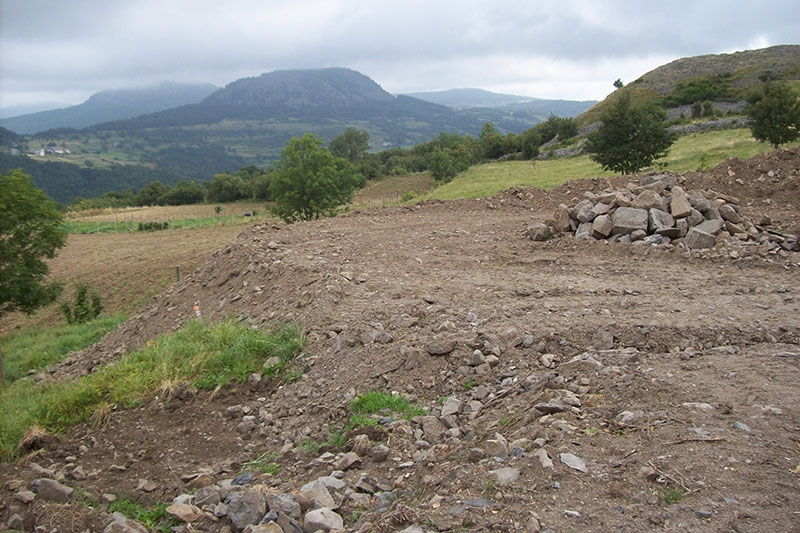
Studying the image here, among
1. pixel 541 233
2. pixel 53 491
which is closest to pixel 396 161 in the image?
pixel 541 233

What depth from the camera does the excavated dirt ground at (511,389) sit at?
11.9ft

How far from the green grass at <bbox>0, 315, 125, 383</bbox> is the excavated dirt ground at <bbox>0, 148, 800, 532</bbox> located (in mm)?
4751

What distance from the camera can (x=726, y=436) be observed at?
402 centimetres

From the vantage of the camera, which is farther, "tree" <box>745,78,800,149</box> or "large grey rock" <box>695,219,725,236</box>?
"tree" <box>745,78,800,149</box>

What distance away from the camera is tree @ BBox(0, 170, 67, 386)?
47.7 ft

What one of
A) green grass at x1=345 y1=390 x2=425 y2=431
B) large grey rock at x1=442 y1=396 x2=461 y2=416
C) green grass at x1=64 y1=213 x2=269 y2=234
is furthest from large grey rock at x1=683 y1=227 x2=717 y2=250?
green grass at x1=64 y1=213 x2=269 y2=234

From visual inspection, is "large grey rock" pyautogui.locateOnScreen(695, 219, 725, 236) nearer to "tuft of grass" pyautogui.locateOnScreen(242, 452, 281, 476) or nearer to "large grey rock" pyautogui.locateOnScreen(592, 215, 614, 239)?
"large grey rock" pyautogui.locateOnScreen(592, 215, 614, 239)

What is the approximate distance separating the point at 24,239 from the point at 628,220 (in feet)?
50.8

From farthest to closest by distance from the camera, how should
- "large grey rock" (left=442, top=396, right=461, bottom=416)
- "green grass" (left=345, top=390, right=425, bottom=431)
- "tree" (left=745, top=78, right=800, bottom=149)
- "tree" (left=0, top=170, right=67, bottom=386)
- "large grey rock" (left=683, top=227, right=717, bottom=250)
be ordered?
"tree" (left=745, top=78, right=800, bottom=149), "tree" (left=0, top=170, right=67, bottom=386), "large grey rock" (left=683, top=227, right=717, bottom=250), "green grass" (left=345, top=390, right=425, bottom=431), "large grey rock" (left=442, top=396, right=461, bottom=416)

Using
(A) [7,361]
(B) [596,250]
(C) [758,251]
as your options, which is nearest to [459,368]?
(B) [596,250]

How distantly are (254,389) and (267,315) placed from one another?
1.89 meters

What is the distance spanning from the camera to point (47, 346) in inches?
634

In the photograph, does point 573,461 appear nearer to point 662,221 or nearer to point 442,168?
point 662,221

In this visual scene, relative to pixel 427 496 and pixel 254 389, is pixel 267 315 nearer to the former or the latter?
pixel 254 389
